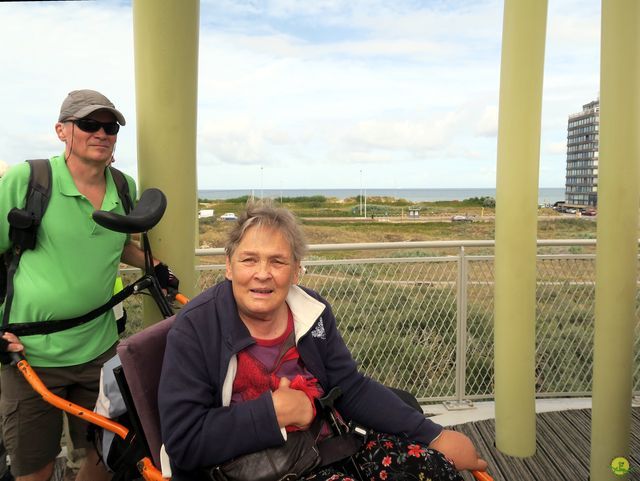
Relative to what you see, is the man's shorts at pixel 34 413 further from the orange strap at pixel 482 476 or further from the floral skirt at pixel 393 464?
the orange strap at pixel 482 476

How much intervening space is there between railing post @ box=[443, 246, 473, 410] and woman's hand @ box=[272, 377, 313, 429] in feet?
8.05

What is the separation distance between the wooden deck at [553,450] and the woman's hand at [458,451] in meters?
1.36

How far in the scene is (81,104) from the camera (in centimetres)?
201

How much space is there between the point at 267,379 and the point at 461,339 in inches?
102

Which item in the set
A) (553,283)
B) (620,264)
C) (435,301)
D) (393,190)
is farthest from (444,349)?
(393,190)

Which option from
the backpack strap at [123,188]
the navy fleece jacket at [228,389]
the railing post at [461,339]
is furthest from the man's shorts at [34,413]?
the railing post at [461,339]

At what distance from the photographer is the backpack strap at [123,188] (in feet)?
7.25

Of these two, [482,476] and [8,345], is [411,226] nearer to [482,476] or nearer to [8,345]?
[482,476]

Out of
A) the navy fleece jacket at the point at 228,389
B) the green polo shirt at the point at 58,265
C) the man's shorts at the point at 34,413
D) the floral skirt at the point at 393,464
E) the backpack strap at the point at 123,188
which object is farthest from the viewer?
the backpack strap at the point at 123,188

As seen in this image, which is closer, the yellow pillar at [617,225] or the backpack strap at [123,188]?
the backpack strap at [123,188]

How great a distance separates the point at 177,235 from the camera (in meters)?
2.45

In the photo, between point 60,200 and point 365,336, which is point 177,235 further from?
point 365,336

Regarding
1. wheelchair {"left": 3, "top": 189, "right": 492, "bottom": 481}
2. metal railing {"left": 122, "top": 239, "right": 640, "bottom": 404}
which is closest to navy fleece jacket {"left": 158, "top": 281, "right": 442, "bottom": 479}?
wheelchair {"left": 3, "top": 189, "right": 492, "bottom": 481}

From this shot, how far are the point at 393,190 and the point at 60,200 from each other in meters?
79.3
